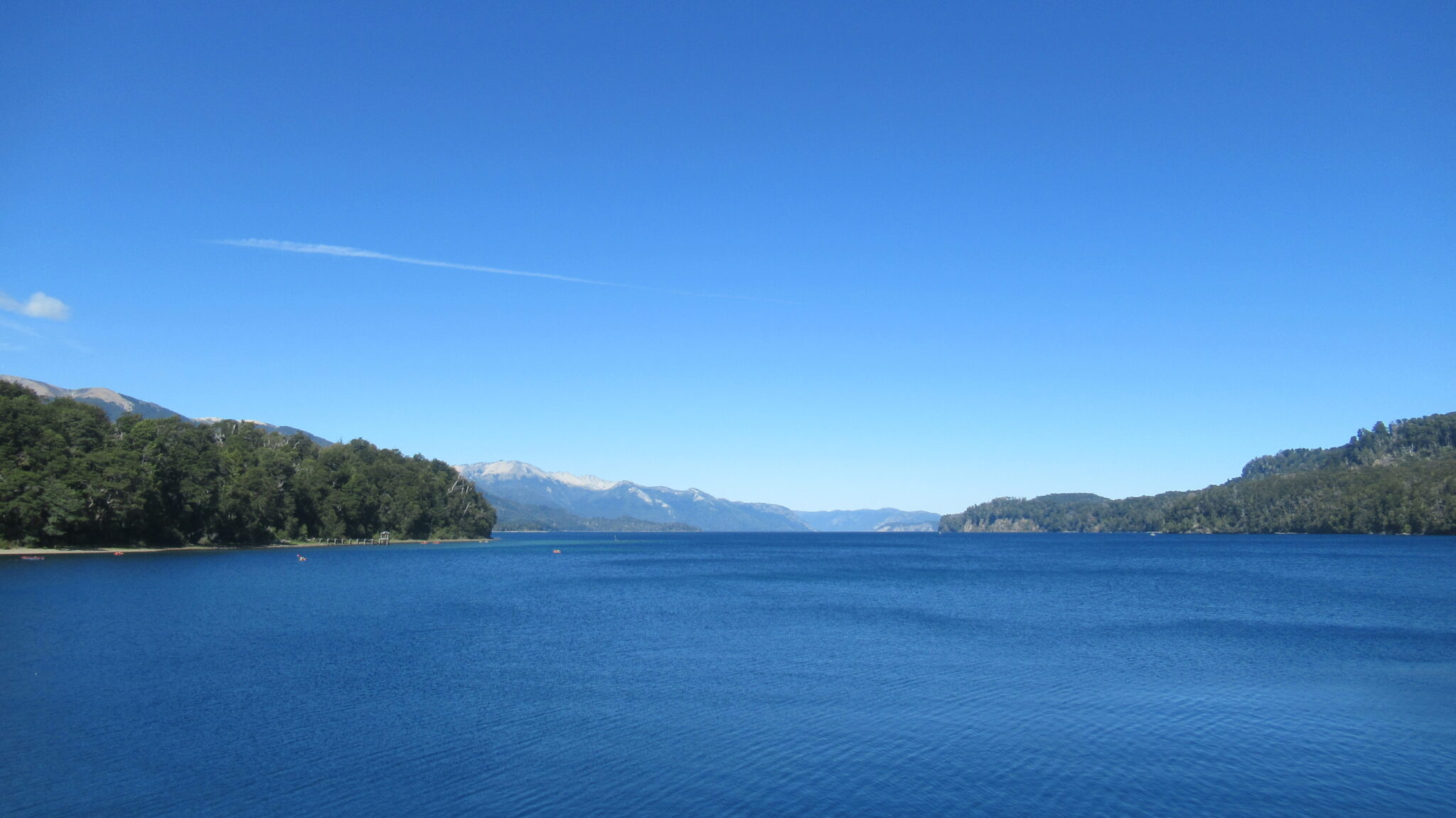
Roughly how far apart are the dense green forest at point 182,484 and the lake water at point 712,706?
103ft

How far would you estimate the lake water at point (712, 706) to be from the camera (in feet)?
59.5

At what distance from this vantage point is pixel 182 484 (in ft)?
329

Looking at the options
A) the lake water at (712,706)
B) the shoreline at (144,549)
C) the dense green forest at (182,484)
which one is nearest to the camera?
the lake water at (712,706)

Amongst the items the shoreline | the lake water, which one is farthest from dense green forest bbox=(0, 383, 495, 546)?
the lake water

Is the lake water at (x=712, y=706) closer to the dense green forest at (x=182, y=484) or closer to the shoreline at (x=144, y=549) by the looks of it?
the shoreline at (x=144, y=549)

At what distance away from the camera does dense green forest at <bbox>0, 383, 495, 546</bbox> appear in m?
82.8

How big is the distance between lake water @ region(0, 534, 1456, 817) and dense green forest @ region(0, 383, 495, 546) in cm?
3129

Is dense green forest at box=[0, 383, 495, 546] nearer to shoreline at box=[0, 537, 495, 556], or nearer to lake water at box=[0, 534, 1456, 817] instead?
shoreline at box=[0, 537, 495, 556]

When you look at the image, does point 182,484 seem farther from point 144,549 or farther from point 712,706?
point 712,706

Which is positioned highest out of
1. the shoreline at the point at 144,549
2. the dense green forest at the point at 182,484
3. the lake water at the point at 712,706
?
the dense green forest at the point at 182,484

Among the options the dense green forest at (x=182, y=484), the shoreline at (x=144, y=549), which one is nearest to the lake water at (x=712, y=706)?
the shoreline at (x=144, y=549)

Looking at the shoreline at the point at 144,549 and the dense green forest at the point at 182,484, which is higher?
the dense green forest at the point at 182,484

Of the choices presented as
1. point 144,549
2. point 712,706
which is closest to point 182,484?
point 144,549

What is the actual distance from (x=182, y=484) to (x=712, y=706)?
9803 centimetres
